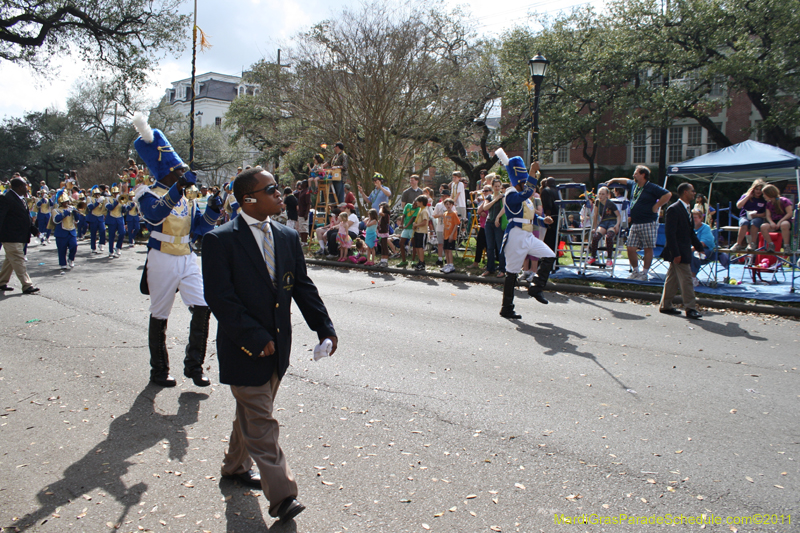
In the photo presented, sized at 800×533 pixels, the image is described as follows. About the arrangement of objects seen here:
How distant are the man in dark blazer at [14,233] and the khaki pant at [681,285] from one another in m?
11.1

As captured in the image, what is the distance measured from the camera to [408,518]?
3102 mm

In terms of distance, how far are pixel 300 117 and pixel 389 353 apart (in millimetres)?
18253

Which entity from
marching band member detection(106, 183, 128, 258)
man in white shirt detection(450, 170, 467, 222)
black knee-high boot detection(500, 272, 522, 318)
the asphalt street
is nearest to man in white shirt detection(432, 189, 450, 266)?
man in white shirt detection(450, 170, 467, 222)

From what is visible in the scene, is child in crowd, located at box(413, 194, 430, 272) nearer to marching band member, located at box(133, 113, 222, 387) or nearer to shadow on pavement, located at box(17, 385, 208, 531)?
marching band member, located at box(133, 113, 222, 387)

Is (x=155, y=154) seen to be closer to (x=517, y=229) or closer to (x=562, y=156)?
(x=517, y=229)

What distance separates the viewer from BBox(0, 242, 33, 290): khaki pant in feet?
34.0

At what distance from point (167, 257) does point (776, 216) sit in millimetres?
12574

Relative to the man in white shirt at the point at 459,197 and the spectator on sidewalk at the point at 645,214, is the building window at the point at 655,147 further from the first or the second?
the spectator on sidewalk at the point at 645,214

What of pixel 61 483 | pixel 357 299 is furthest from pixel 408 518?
pixel 357 299

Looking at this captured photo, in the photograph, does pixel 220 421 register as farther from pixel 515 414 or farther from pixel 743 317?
pixel 743 317

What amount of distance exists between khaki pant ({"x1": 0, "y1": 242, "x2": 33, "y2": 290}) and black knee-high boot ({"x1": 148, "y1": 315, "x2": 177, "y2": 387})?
678cm

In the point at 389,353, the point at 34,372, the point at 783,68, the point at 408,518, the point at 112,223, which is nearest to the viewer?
the point at 408,518

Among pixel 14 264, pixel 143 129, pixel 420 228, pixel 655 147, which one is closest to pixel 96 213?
pixel 14 264

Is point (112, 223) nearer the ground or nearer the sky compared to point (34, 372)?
nearer the sky
